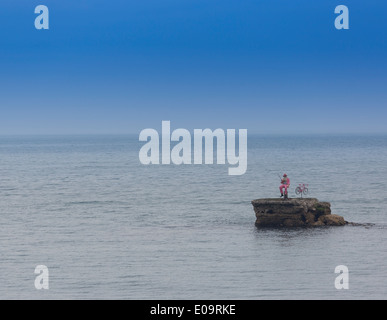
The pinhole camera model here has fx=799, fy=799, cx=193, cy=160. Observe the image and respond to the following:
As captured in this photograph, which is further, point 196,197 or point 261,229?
point 196,197

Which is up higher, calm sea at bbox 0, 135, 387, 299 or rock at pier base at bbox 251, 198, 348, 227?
rock at pier base at bbox 251, 198, 348, 227

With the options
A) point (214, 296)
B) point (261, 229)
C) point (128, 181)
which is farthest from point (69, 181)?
point (214, 296)

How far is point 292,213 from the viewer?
5319cm

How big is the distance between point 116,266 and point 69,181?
6957 centimetres

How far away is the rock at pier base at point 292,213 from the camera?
5284cm

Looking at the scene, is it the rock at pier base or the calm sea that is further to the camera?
the rock at pier base

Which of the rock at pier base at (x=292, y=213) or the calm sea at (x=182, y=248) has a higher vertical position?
the rock at pier base at (x=292, y=213)

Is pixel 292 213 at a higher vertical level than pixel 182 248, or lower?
higher

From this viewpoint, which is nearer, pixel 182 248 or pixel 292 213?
pixel 182 248

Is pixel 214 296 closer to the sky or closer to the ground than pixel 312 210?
closer to the ground

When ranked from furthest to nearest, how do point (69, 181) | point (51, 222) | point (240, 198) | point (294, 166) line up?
point (294, 166)
point (69, 181)
point (240, 198)
point (51, 222)

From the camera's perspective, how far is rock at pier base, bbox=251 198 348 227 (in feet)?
173

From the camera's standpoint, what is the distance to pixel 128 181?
114750 millimetres
